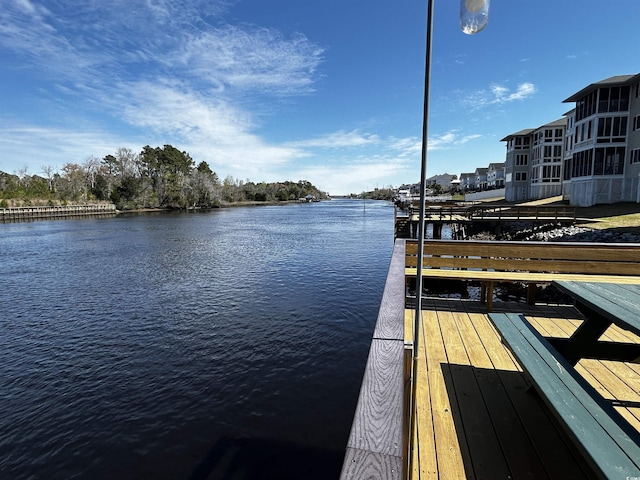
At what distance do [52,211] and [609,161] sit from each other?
80.4 m

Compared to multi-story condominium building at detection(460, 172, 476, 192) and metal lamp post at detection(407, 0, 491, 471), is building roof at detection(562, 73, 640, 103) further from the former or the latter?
multi-story condominium building at detection(460, 172, 476, 192)

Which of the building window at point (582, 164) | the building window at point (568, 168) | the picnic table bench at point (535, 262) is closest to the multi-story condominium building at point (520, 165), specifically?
the building window at point (568, 168)

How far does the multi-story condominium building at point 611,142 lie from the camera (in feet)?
92.2

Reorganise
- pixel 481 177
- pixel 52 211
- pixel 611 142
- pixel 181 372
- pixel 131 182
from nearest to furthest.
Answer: pixel 181 372
pixel 611 142
pixel 52 211
pixel 131 182
pixel 481 177

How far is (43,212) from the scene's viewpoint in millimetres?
58969

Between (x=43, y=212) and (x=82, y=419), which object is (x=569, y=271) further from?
(x=43, y=212)

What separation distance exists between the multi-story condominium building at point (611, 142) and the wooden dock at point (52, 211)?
241ft

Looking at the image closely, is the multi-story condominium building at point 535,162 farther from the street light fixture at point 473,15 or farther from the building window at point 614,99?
the street light fixture at point 473,15

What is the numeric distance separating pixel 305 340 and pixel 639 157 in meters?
33.9

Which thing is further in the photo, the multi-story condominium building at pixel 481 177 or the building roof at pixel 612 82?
the multi-story condominium building at pixel 481 177

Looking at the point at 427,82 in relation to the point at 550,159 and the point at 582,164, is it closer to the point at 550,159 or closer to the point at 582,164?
the point at 582,164

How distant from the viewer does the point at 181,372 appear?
7266 mm

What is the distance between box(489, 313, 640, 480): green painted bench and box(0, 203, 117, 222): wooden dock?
67718 mm

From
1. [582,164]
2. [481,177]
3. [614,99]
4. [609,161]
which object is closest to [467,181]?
[481,177]
